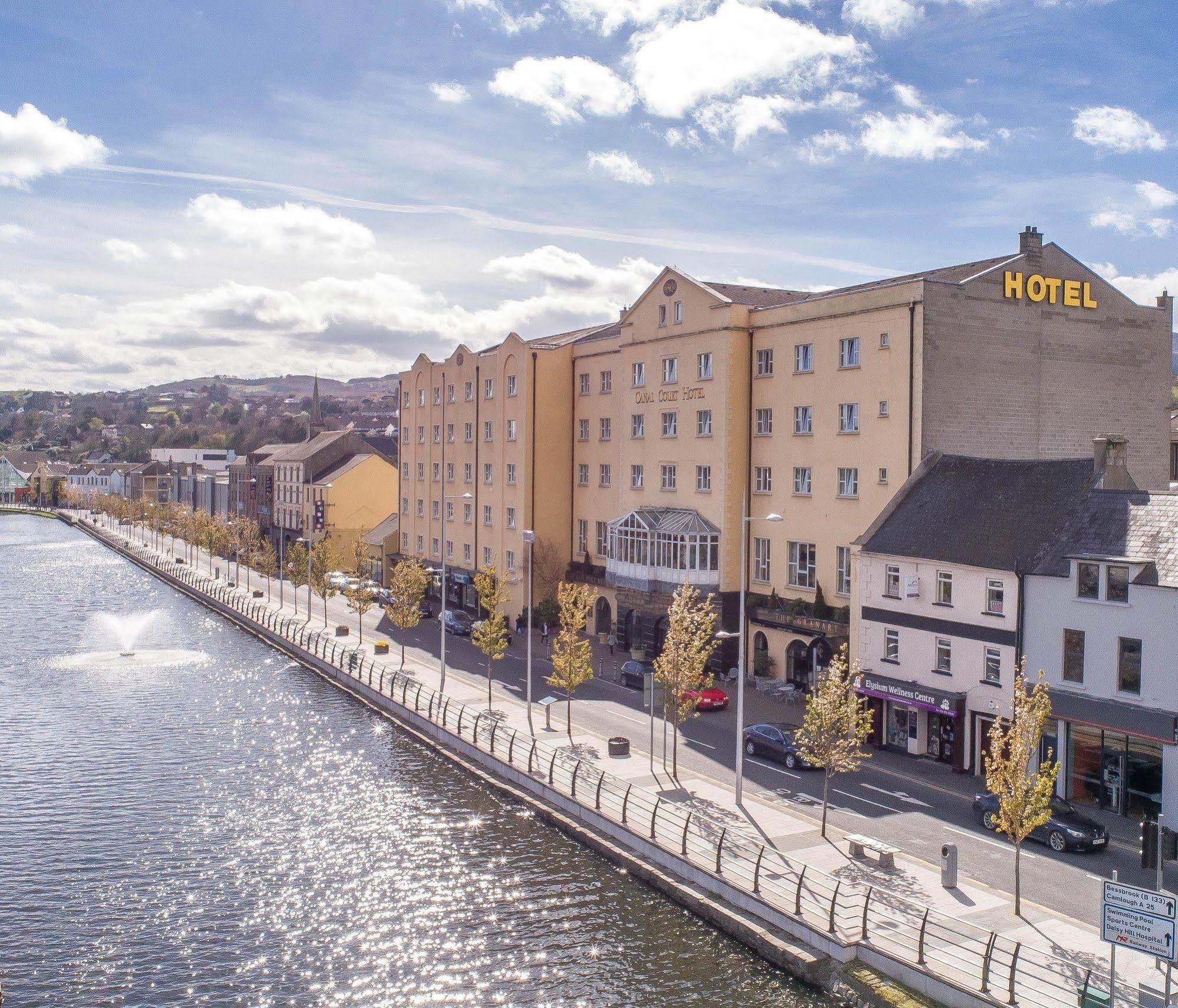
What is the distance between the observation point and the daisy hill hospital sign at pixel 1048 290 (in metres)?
46.1

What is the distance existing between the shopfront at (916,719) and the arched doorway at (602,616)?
81.1 ft

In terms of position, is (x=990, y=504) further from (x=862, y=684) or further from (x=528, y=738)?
(x=528, y=738)

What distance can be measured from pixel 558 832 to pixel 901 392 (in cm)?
2383

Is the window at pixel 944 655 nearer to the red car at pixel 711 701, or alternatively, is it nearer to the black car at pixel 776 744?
the black car at pixel 776 744

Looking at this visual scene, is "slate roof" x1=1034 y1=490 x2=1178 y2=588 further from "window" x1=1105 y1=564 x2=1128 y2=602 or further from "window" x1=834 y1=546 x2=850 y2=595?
"window" x1=834 y1=546 x2=850 y2=595

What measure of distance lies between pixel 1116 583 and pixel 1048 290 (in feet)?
65.9

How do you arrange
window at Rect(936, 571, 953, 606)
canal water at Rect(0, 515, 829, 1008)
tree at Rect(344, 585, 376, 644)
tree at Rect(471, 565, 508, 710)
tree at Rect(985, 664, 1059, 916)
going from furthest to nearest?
tree at Rect(344, 585, 376, 644) < tree at Rect(471, 565, 508, 710) < window at Rect(936, 571, 953, 606) < tree at Rect(985, 664, 1059, 916) < canal water at Rect(0, 515, 829, 1008)

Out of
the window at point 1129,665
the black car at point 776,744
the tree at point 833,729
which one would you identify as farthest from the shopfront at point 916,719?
the tree at point 833,729

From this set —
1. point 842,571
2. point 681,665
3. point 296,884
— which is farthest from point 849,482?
point 296,884

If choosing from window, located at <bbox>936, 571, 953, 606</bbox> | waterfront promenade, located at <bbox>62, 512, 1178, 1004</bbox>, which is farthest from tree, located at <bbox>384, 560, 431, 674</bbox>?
window, located at <bbox>936, 571, 953, 606</bbox>

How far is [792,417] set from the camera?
50.3 m

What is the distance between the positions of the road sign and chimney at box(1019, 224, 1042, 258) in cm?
3507

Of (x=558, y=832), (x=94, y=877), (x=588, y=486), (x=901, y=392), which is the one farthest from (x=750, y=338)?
(x=94, y=877)

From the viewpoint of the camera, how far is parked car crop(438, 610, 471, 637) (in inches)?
2584
